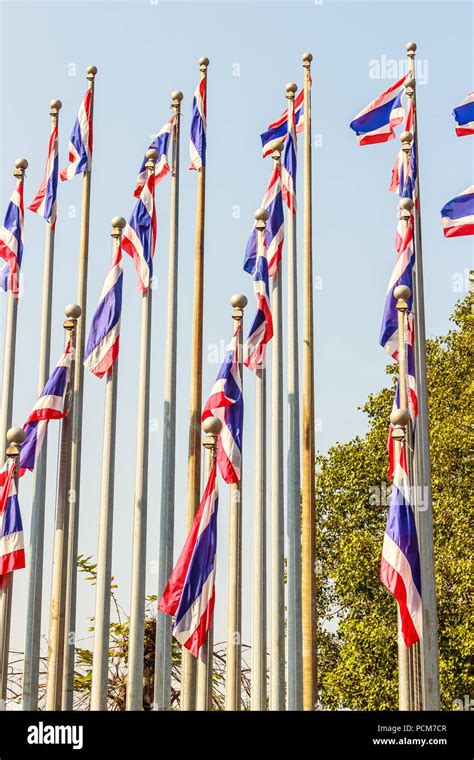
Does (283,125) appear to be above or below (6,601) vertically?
above

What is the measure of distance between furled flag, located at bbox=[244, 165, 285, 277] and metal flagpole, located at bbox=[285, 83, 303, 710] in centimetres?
89

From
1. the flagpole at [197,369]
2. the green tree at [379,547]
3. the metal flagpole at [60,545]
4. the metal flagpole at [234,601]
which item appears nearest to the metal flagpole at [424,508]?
the metal flagpole at [234,601]

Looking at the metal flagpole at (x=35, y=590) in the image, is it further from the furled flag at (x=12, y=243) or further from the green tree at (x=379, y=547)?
the green tree at (x=379, y=547)

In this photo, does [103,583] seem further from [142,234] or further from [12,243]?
[12,243]

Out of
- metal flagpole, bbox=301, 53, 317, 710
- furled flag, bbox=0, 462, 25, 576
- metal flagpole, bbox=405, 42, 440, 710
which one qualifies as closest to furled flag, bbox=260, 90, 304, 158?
metal flagpole, bbox=301, 53, 317, 710

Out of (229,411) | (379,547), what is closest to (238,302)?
(229,411)

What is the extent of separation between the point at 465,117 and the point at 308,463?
7.04 meters

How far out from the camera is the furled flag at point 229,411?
642 inches

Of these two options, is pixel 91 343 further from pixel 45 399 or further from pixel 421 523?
pixel 421 523

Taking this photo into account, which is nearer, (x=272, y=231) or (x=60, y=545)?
(x=60, y=545)

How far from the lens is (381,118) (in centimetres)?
2217

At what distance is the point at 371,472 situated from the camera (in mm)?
32188

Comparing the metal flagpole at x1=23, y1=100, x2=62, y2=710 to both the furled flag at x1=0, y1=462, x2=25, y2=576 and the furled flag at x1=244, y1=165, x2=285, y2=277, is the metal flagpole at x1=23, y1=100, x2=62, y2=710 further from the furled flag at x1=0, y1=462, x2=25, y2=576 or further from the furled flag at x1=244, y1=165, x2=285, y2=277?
the furled flag at x1=244, y1=165, x2=285, y2=277
